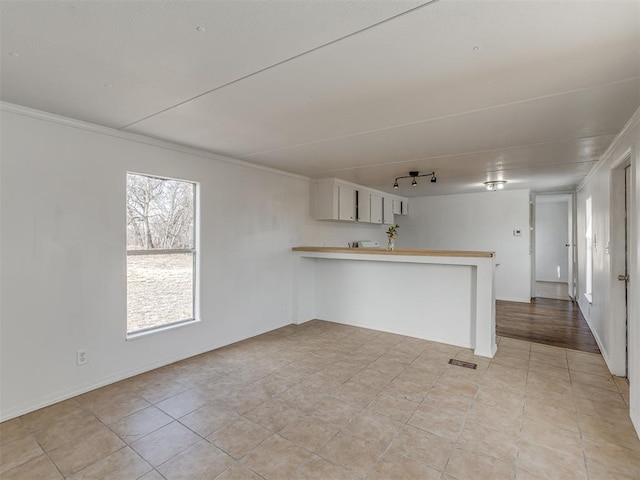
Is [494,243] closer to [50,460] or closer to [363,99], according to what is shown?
[363,99]

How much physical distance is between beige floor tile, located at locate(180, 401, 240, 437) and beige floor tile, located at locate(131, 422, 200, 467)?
0.06 meters

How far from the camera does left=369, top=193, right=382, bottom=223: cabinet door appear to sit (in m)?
6.63

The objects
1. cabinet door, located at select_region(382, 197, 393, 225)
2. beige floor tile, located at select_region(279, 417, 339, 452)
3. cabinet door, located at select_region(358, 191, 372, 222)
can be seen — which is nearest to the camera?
beige floor tile, located at select_region(279, 417, 339, 452)

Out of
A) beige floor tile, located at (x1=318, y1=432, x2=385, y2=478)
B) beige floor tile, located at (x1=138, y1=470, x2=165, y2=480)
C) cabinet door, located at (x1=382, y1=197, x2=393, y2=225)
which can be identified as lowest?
beige floor tile, located at (x1=138, y1=470, x2=165, y2=480)

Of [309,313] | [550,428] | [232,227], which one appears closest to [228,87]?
[232,227]

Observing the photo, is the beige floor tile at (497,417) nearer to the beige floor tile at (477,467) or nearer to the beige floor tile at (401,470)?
the beige floor tile at (477,467)

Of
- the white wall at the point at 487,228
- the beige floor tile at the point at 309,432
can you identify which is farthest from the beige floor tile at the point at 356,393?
the white wall at the point at 487,228

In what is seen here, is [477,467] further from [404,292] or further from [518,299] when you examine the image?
[518,299]

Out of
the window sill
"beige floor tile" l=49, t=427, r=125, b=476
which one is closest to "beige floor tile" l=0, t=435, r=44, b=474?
"beige floor tile" l=49, t=427, r=125, b=476

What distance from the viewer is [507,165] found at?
4.38m

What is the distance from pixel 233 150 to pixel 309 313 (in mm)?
2832

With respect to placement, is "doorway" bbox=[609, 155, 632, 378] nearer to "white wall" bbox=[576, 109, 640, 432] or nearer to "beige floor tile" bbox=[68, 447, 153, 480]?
"white wall" bbox=[576, 109, 640, 432]

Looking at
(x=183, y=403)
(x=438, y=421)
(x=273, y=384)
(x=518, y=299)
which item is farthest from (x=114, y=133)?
(x=518, y=299)

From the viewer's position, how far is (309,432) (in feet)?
7.43
